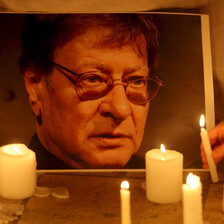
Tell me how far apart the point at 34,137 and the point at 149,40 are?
403 mm

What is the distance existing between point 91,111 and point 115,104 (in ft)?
0.21

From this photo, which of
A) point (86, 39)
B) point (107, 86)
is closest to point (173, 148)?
point (107, 86)

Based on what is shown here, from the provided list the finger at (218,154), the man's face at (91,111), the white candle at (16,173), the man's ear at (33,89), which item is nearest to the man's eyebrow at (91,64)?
the man's face at (91,111)

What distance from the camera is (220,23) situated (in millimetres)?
1097

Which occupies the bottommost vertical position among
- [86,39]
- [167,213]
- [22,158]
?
[167,213]

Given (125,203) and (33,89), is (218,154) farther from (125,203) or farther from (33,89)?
(33,89)

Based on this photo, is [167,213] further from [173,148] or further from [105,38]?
[105,38]

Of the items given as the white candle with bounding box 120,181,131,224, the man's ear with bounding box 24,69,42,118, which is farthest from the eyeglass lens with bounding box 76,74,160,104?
the white candle with bounding box 120,181,131,224

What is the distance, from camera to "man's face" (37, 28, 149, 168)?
100 centimetres

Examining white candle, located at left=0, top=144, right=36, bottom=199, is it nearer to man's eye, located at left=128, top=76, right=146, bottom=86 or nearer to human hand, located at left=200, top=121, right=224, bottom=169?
man's eye, located at left=128, top=76, right=146, bottom=86

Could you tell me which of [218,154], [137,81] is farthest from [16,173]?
[218,154]

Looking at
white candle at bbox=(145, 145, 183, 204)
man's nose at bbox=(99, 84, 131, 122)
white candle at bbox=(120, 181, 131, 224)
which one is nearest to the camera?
white candle at bbox=(120, 181, 131, 224)

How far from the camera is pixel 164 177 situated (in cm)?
85

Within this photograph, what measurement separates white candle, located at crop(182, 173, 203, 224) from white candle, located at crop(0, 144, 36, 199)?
0.37 m
